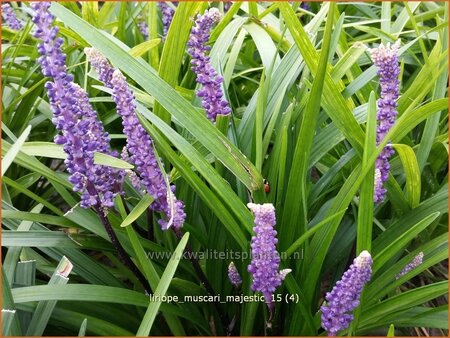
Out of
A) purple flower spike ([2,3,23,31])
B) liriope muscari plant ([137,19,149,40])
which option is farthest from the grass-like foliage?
purple flower spike ([2,3,23,31])

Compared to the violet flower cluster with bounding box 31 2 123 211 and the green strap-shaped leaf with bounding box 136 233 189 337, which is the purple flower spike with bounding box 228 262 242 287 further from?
the violet flower cluster with bounding box 31 2 123 211

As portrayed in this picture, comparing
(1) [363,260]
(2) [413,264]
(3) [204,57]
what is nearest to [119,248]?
(3) [204,57]

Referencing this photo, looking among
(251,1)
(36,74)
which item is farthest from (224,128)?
(36,74)

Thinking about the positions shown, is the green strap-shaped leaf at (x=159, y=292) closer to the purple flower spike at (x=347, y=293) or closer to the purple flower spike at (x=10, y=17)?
the purple flower spike at (x=347, y=293)

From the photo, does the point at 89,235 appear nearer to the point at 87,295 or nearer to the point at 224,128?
the point at 87,295

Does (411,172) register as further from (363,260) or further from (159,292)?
(159,292)

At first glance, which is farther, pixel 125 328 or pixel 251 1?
pixel 251 1

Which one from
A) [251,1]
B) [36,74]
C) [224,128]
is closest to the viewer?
[224,128]

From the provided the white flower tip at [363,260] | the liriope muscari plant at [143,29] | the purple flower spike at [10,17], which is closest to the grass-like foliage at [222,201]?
the white flower tip at [363,260]
